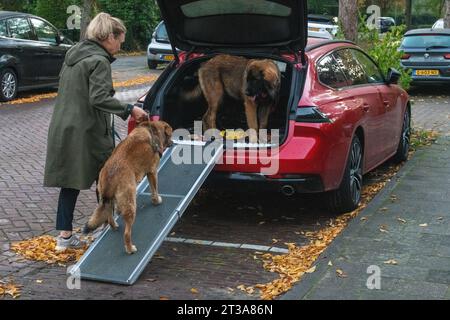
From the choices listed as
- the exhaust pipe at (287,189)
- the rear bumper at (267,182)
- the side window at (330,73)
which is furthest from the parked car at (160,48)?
the exhaust pipe at (287,189)

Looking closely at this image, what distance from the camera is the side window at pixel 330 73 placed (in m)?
6.75

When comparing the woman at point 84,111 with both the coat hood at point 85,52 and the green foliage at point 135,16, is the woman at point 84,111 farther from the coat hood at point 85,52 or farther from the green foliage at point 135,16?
the green foliage at point 135,16

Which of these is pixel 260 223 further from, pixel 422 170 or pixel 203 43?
pixel 422 170

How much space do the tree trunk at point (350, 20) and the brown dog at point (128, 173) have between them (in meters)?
6.85

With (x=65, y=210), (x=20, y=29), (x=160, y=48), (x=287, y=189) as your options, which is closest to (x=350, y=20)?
(x=287, y=189)

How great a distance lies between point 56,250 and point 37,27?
11850 mm

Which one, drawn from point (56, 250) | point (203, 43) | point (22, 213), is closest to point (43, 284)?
point (56, 250)

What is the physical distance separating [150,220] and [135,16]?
99.0 ft

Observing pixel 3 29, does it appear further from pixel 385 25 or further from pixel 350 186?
pixel 385 25

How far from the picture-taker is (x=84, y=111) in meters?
5.60

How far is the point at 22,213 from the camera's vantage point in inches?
273

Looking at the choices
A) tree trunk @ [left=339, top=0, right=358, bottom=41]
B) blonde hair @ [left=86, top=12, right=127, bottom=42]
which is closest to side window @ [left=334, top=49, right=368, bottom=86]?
blonde hair @ [left=86, top=12, right=127, bottom=42]

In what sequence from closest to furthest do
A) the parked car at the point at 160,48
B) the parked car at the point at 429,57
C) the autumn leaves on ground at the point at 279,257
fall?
the autumn leaves on ground at the point at 279,257 → the parked car at the point at 429,57 → the parked car at the point at 160,48

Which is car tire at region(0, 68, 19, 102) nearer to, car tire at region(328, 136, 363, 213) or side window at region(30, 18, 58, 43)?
side window at region(30, 18, 58, 43)
